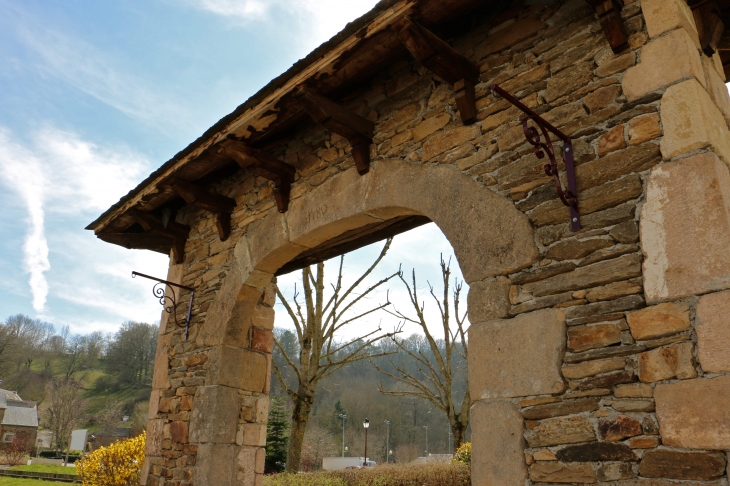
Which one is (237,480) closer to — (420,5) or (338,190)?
(338,190)

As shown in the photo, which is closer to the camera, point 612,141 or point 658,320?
point 658,320

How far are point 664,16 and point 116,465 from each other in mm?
9095

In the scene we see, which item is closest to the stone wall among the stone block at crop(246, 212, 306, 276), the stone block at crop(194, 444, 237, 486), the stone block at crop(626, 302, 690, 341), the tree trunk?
the stone block at crop(626, 302, 690, 341)

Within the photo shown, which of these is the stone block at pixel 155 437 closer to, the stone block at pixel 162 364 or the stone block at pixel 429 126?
the stone block at pixel 162 364

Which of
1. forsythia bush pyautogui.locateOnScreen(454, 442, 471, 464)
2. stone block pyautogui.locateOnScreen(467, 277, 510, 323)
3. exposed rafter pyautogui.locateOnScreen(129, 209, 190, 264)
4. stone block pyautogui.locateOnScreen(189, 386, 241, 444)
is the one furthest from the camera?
forsythia bush pyautogui.locateOnScreen(454, 442, 471, 464)

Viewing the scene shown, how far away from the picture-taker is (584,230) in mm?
2473

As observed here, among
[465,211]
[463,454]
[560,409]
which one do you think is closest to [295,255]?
[465,211]

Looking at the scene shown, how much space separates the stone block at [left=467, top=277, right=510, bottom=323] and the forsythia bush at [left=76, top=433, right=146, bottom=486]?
731 cm

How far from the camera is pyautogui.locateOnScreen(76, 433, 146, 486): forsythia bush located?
8070mm

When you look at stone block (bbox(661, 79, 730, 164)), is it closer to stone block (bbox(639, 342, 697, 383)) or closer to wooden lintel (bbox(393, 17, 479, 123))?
stone block (bbox(639, 342, 697, 383))

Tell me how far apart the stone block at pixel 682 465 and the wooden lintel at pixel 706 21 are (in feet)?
6.67

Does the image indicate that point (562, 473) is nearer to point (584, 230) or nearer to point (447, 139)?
point (584, 230)

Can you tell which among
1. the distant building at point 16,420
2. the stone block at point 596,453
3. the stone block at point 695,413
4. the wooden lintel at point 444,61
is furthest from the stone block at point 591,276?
the distant building at point 16,420

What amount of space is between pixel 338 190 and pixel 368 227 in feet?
2.32
